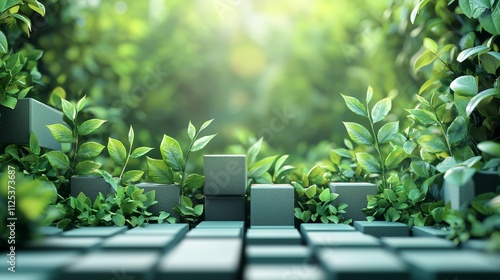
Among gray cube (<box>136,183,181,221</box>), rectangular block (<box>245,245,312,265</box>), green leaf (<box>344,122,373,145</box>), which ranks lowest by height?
rectangular block (<box>245,245,312,265</box>)

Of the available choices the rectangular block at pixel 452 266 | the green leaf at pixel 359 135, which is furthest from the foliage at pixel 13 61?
Result: the rectangular block at pixel 452 266

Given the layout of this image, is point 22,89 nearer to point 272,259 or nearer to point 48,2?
point 48,2

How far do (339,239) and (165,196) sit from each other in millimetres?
609

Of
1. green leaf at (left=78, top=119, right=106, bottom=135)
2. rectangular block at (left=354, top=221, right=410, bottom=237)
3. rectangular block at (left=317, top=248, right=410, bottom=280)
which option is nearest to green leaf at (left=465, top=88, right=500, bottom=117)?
rectangular block at (left=354, top=221, right=410, bottom=237)

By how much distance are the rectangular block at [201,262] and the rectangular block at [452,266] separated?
0.35 m

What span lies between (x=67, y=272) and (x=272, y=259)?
0.40 metres

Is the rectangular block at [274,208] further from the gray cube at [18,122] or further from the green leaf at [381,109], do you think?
the gray cube at [18,122]

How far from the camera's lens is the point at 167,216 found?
54.7 inches

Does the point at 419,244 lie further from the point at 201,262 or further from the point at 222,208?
the point at 222,208

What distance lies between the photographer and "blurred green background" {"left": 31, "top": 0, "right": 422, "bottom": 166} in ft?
7.78

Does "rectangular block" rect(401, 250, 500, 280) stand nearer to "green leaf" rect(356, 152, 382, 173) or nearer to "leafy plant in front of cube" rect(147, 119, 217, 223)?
"green leaf" rect(356, 152, 382, 173)

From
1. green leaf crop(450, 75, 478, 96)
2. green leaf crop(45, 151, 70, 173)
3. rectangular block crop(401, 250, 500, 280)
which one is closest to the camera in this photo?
rectangular block crop(401, 250, 500, 280)

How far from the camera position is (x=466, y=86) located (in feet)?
4.06

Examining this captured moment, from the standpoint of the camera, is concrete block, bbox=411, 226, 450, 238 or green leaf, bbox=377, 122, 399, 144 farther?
green leaf, bbox=377, 122, 399, 144
